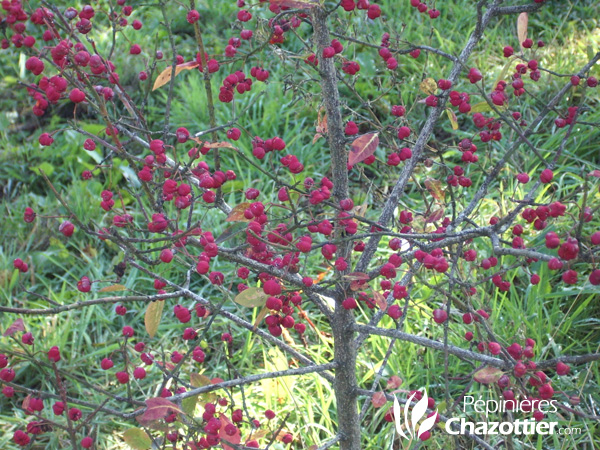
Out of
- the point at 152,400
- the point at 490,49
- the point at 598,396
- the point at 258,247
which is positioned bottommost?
the point at 598,396

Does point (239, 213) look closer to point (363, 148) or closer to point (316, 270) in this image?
point (363, 148)

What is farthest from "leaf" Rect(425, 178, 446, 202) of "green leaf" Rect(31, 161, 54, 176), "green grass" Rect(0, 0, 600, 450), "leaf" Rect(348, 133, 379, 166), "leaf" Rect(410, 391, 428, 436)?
"green leaf" Rect(31, 161, 54, 176)

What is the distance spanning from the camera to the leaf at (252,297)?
49.1 inches

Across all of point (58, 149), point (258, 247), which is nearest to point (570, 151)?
point (258, 247)

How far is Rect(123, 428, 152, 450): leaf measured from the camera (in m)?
→ 1.30

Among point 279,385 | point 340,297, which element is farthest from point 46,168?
point 340,297

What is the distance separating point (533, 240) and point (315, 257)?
3.48 ft

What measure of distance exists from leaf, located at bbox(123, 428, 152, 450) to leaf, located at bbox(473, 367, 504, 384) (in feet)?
2.39

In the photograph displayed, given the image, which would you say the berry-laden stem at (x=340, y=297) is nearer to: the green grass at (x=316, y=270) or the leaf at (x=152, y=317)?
the green grass at (x=316, y=270)

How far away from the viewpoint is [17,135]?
4156 millimetres

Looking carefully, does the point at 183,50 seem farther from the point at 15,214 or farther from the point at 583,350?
the point at 583,350

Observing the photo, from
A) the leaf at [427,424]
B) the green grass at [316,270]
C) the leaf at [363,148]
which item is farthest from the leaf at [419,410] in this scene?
the leaf at [363,148]

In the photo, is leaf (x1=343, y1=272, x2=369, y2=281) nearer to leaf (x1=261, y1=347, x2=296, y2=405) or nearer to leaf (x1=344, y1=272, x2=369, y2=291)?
leaf (x1=344, y1=272, x2=369, y2=291)

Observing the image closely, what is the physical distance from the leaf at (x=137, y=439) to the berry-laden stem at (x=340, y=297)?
0.54 meters
